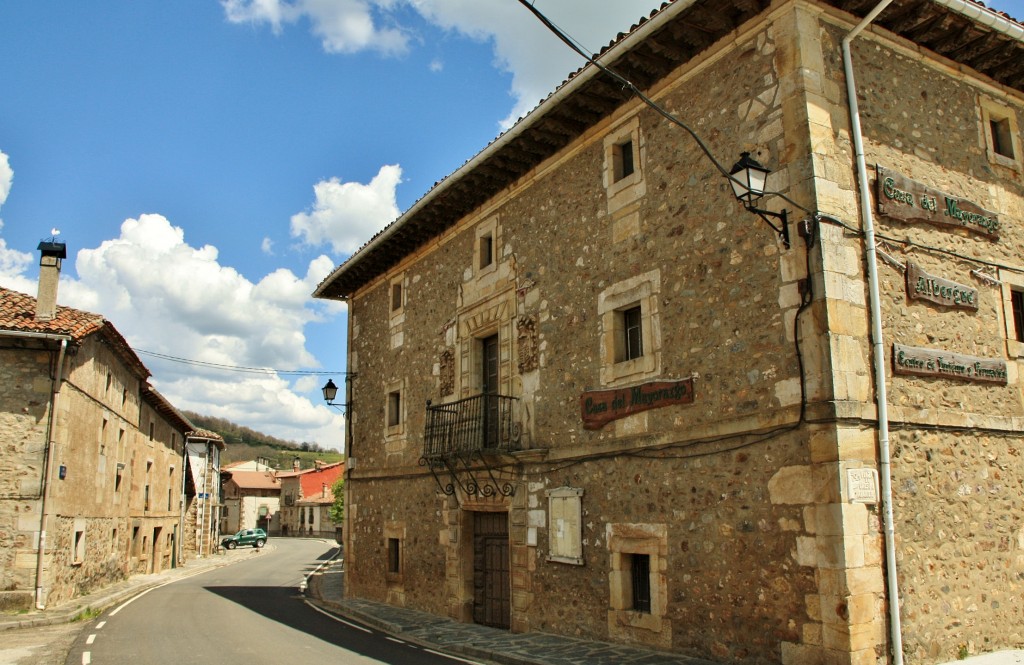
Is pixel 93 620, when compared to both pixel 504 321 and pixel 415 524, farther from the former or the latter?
pixel 504 321

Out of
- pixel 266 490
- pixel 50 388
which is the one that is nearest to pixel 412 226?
pixel 50 388

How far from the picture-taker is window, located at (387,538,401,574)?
15.4 meters

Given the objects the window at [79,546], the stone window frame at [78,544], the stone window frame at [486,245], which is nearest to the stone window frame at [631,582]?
the stone window frame at [486,245]

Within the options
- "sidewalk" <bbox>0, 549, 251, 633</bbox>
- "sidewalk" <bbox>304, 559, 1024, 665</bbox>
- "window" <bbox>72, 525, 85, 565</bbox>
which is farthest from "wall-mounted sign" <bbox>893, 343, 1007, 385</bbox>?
"window" <bbox>72, 525, 85, 565</bbox>

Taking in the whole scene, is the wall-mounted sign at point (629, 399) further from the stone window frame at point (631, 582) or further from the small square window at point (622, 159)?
the small square window at point (622, 159)

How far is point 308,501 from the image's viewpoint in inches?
2419

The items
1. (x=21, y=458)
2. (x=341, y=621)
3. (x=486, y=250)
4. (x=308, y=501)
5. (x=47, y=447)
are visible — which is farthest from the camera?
(x=308, y=501)

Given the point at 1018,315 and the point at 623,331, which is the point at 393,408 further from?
the point at 1018,315

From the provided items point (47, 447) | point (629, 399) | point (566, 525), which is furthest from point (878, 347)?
point (47, 447)

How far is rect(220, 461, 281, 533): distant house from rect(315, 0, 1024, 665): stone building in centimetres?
5812

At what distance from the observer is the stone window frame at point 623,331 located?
920 cm

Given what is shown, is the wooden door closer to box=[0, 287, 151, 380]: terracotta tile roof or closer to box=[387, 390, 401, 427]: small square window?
box=[387, 390, 401, 427]: small square window

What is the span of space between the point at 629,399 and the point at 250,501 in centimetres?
6219

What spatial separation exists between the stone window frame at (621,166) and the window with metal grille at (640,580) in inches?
173
